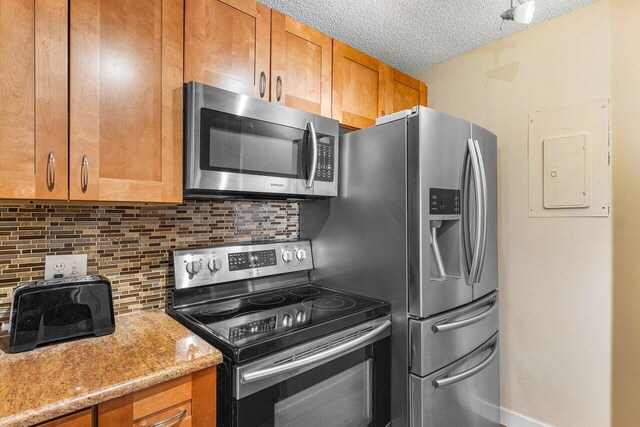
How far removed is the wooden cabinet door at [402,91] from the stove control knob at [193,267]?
1.40 m

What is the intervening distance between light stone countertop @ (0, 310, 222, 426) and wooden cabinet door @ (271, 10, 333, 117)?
1.07m

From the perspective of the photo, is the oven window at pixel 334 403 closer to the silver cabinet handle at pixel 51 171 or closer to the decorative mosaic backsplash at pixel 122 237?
the decorative mosaic backsplash at pixel 122 237

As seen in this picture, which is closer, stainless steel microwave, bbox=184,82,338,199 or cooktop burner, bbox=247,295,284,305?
stainless steel microwave, bbox=184,82,338,199

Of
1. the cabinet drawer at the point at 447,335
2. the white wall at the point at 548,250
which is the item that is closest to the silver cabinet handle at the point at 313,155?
the cabinet drawer at the point at 447,335

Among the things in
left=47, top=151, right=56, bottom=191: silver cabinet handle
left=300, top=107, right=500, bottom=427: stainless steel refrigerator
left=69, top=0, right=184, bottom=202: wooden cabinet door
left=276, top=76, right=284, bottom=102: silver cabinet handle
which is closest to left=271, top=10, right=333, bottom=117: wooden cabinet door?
Result: left=276, top=76, right=284, bottom=102: silver cabinet handle

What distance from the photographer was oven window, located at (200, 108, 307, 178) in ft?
4.22

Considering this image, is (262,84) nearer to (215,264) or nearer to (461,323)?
(215,264)

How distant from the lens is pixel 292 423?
120cm

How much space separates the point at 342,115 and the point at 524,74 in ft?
3.72

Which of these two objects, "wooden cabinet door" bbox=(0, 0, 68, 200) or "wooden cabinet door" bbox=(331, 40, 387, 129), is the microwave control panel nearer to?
"wooden cabinet door" bbox=(331, 40, 387, 129)

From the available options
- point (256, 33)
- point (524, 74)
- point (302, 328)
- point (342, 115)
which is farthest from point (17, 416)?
point (524, 74)

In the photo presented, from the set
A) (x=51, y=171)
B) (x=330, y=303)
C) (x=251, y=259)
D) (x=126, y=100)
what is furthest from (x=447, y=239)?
(x=51, y=171)

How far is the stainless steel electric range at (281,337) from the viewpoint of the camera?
1.09 m

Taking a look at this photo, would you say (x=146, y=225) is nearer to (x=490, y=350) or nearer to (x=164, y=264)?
(x=164, y=264)
